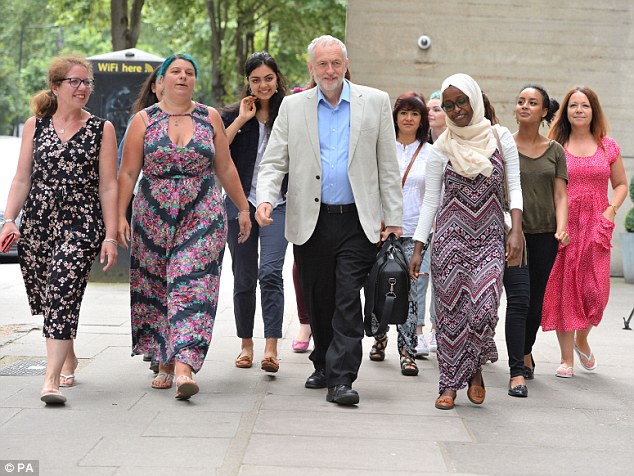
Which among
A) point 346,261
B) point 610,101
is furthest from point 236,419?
point 610,101

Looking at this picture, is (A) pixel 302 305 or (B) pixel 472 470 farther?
(A) pixel 302 305

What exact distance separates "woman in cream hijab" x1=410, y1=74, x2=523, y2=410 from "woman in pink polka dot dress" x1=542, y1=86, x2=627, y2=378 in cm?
157

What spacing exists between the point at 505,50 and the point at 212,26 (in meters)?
15.4

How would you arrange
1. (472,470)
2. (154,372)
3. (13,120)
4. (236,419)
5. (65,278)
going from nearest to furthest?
(472,470) → (236,419) → (65,278) → (154,372) → (13,120)

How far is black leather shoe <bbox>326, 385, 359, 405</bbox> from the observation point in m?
6.66

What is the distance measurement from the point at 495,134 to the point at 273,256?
182 cm

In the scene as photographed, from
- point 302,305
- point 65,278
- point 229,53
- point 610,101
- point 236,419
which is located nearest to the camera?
point 236,419

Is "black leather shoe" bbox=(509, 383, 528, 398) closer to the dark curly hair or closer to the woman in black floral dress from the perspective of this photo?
the dark curly hair

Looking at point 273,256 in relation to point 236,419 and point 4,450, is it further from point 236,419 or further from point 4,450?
point 4,450

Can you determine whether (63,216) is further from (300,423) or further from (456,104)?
(456,104)

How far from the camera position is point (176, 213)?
22.7 feet

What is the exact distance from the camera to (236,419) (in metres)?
6.23

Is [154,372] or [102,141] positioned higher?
[102,141]

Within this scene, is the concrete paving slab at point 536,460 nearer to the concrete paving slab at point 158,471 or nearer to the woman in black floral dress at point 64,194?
the concrete paving slab at point 158,471
